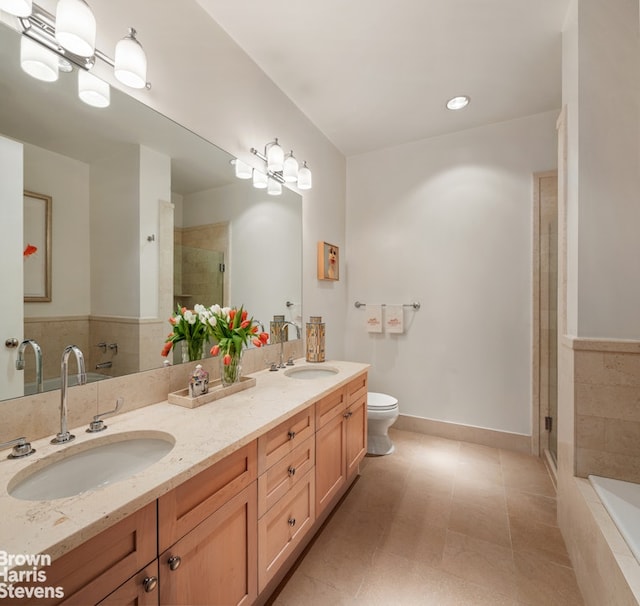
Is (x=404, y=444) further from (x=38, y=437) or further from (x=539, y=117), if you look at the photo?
(x=539, y=117)

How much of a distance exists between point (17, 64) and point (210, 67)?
2.97 ft

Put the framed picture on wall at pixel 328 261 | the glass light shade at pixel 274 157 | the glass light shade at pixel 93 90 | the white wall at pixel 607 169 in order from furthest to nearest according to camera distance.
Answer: the framed picture on wall at pixel 328 261, the glass light shade at pixel 274 157, the white wall at pixel 607 169, the glass light shade at pixel 93 90

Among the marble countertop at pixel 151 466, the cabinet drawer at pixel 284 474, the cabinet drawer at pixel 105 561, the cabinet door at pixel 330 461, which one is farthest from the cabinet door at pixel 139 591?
the cabinet door at pixel 330 461

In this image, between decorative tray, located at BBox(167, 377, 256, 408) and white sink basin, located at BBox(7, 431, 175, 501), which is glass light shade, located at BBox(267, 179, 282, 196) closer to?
decorative tray, located at BBox(167, 377, 256, 408)

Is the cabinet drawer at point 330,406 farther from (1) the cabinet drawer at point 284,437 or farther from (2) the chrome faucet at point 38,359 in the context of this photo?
(2) the chrome faucet at point 38,359

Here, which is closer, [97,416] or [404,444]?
[97,416]

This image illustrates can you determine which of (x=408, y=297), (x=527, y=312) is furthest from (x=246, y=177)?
(x=527, y=312)

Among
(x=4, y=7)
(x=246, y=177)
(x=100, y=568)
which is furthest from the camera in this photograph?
(x=246, y=177)

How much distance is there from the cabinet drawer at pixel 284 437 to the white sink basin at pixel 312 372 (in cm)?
57

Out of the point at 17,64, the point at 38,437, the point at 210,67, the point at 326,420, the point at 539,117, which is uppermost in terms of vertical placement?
the point at 539,117

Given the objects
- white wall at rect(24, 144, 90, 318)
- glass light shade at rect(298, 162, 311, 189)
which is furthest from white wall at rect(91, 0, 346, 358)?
white wall at rect(24, 144, 90, 318)

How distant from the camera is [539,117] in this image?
249cm

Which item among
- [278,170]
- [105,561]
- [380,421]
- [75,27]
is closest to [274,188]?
[278,170]

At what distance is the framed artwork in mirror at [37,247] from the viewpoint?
1.01 metres
